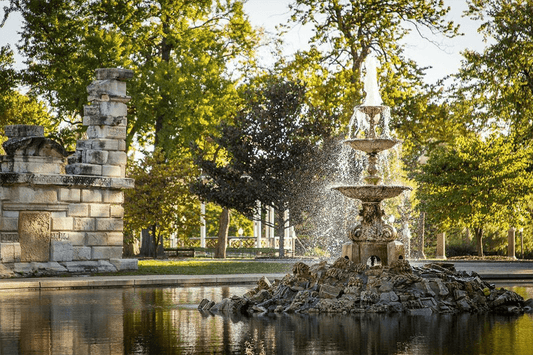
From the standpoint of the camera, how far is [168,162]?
38.8 meters

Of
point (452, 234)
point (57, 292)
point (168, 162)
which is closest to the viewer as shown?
point (57, 292)

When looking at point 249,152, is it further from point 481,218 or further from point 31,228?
point 31,228

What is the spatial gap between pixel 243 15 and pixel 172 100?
6.12 m

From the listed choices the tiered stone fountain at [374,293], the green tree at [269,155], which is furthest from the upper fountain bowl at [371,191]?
the green tree at [269,155]

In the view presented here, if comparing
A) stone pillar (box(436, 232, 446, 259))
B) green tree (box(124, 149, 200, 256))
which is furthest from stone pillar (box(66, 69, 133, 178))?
stone pillar (box(436, 232, 446, 259))

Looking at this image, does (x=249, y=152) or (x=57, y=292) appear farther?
(x=249, y=152)

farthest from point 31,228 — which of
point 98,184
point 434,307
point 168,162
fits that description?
point 168,162

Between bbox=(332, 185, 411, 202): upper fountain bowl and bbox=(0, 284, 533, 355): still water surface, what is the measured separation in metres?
3.73

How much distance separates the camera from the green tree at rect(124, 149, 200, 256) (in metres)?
36.2

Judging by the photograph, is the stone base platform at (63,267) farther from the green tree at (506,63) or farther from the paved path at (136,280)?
the green tree at (506,63)

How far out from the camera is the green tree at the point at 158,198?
36250mm

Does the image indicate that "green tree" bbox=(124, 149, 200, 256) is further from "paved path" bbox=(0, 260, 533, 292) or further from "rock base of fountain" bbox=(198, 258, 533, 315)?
"rock base of fountain" bbox=(198, 258, 533, 315)

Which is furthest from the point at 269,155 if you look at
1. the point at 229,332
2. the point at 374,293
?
the point at 229,332

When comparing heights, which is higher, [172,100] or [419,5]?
[419,5]
